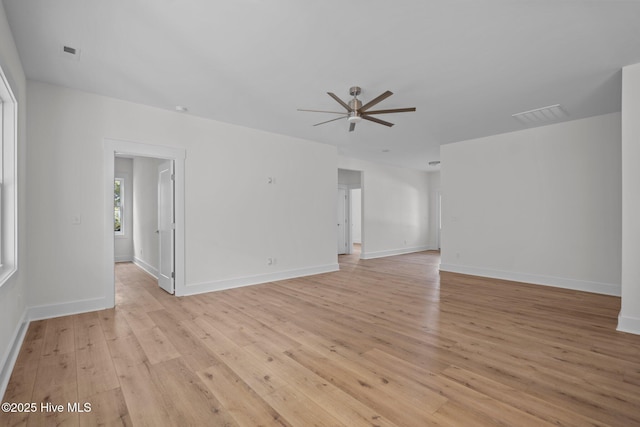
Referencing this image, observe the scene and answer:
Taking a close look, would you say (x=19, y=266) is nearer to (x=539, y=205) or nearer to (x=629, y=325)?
(x=629, y=325)

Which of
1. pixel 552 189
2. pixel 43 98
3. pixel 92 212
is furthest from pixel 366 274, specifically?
pixel 43 98

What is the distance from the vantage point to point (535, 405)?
1.95 meters

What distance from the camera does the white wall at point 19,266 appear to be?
7.52 ft

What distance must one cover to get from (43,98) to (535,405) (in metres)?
5.54

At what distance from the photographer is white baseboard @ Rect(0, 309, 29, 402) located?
2.14 m

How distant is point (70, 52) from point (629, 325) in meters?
6.26

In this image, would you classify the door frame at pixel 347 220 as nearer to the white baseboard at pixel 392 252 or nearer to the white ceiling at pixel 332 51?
the white baseboard at pixel 392 252

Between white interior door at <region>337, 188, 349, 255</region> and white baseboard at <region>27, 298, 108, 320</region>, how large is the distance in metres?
6.81

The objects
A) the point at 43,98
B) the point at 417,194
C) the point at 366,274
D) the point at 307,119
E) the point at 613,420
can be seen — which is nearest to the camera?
the point at 613,420

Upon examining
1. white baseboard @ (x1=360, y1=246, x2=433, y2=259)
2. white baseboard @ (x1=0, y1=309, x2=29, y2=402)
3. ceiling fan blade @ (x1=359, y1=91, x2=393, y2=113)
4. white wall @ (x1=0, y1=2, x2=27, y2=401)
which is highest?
ceiling fan blade @ (x1=359, y1=91, x2=393, y2=113)

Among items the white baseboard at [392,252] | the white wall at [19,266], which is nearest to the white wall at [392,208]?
the white baseboard at [392,252]

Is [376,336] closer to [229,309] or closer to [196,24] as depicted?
[229,309]

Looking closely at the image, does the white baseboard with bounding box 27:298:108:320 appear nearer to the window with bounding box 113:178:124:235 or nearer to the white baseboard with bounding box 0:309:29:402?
the white baseboard with bounding box 0:309:29:402

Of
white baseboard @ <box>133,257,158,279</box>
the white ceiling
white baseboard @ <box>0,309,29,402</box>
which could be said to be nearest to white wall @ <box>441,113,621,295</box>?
the white ceiling
